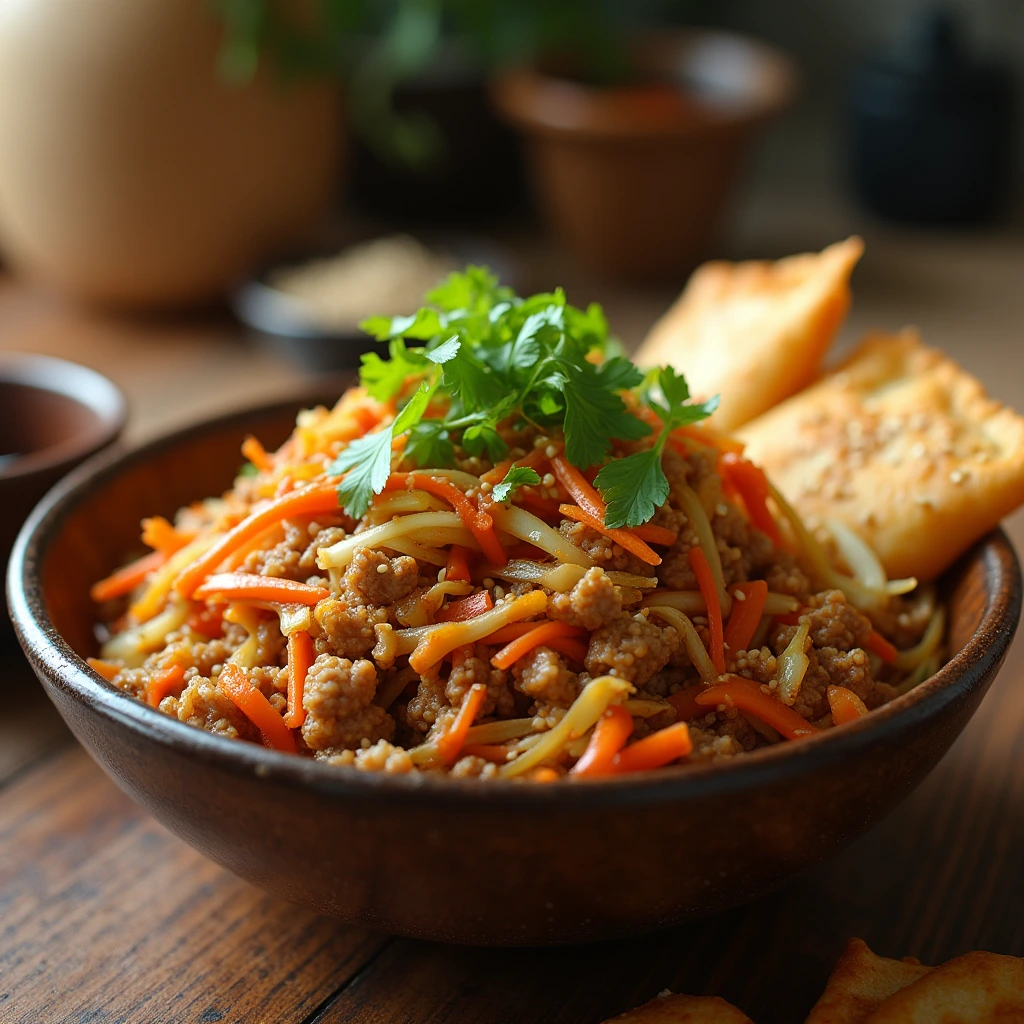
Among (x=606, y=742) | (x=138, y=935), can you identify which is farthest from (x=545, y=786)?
(x=138, y=935)

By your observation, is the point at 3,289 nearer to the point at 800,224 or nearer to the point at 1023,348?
the point at 800,224

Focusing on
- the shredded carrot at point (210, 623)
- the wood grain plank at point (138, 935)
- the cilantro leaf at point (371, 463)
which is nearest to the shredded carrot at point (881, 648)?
the cilantro leaf at point (371, 463)

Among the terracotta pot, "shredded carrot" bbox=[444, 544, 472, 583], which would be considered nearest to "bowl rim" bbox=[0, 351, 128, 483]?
"shredded carrot" bbox=[444, 544, 472, 583]

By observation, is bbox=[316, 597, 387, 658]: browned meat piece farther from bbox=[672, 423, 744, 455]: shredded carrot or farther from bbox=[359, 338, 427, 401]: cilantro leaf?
bbox=[672, 423, 744, 455]: shredded carrot

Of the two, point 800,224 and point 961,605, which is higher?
point 961,605

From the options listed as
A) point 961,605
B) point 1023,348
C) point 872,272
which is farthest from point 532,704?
point 872,272

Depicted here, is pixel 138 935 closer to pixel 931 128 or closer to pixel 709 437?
pixel 709 437
